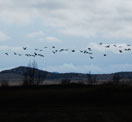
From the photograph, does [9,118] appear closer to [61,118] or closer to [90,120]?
[61,118]

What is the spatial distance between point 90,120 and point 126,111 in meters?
6.48

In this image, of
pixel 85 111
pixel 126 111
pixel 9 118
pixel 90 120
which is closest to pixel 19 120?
pixel 9 118

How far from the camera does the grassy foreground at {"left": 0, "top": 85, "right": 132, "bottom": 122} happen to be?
1178 inches

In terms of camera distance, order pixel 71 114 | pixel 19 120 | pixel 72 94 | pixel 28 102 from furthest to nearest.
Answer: pixel 72 94
pixel 28 102
pixel 71 114
pixel 19 120

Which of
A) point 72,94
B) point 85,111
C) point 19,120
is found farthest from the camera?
point 72,94

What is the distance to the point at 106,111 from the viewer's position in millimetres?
34219

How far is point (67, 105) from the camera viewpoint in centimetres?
3984

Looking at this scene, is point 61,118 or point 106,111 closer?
point 61,118

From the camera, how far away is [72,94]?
4581 centimetres

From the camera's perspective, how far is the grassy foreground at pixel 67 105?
98.2ft

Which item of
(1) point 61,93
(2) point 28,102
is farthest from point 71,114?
(1) point 61,93

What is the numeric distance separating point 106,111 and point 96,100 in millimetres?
9251

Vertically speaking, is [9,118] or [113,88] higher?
[113,88]

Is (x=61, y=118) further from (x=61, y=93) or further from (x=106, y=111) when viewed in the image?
(x=61, y=93)
